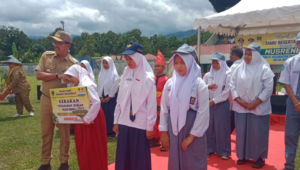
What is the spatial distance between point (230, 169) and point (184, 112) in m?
1.89

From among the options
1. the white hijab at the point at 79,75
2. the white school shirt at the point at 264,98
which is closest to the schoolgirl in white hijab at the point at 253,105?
the white school shirt at the point at 264,98

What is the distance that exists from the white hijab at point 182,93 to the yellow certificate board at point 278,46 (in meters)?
7.14

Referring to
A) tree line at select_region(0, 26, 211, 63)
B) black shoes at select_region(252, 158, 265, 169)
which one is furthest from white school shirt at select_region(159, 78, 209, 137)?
tree line at select_region(0, 26, 211, 63)

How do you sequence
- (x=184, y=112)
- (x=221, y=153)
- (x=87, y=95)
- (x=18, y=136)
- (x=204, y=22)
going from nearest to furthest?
(x=184, y=112) < (x=87, y=95) < (x=221, y=153) < (x=18, y=136) < (x=204, y=22)

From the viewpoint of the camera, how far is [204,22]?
25.1ft

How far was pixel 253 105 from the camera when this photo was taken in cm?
372

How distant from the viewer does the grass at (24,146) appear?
4121 mm

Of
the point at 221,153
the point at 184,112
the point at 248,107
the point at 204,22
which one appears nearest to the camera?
the point at 184,112

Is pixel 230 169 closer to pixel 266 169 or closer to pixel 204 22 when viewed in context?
pixel 266 169

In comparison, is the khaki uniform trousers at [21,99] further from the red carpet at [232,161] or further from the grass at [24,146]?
the red carpet at [232,161]

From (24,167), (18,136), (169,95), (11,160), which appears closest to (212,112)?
(169,95)

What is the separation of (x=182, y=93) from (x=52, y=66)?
2048 mm

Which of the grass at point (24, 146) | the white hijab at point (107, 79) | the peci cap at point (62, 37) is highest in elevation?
the peci cap at point (62, 37)

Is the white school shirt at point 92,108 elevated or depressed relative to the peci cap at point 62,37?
depressed
